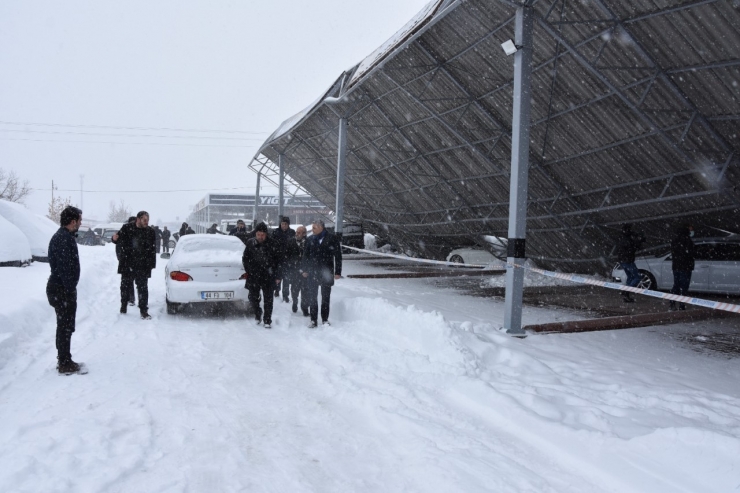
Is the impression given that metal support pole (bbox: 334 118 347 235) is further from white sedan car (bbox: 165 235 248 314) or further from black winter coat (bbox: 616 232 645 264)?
black winter coat (bbox: 616 232 645 264)

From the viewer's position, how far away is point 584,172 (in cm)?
1269

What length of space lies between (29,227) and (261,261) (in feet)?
38.1

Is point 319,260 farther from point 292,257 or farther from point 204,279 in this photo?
point 204,279

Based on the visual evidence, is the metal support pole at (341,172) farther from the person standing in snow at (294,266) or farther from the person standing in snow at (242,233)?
the person standing in snow at (294,266)

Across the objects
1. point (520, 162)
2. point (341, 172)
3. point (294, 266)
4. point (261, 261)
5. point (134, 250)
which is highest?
point (341, 172)

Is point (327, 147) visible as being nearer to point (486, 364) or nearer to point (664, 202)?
point (664, 202)

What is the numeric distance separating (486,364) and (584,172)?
9004mm

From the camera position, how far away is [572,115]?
11.4 meters

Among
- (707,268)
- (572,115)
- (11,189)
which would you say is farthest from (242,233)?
(11,189)

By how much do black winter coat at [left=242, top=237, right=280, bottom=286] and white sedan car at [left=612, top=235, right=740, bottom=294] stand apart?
958 cm

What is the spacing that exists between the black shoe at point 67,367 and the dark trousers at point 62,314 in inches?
1.4

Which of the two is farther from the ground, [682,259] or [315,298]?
[682,259]

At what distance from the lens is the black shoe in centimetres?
525

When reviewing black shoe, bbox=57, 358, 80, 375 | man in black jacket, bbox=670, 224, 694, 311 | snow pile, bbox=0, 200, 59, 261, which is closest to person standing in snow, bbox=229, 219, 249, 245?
snow pile, bbox=0, 200, 59, 261
